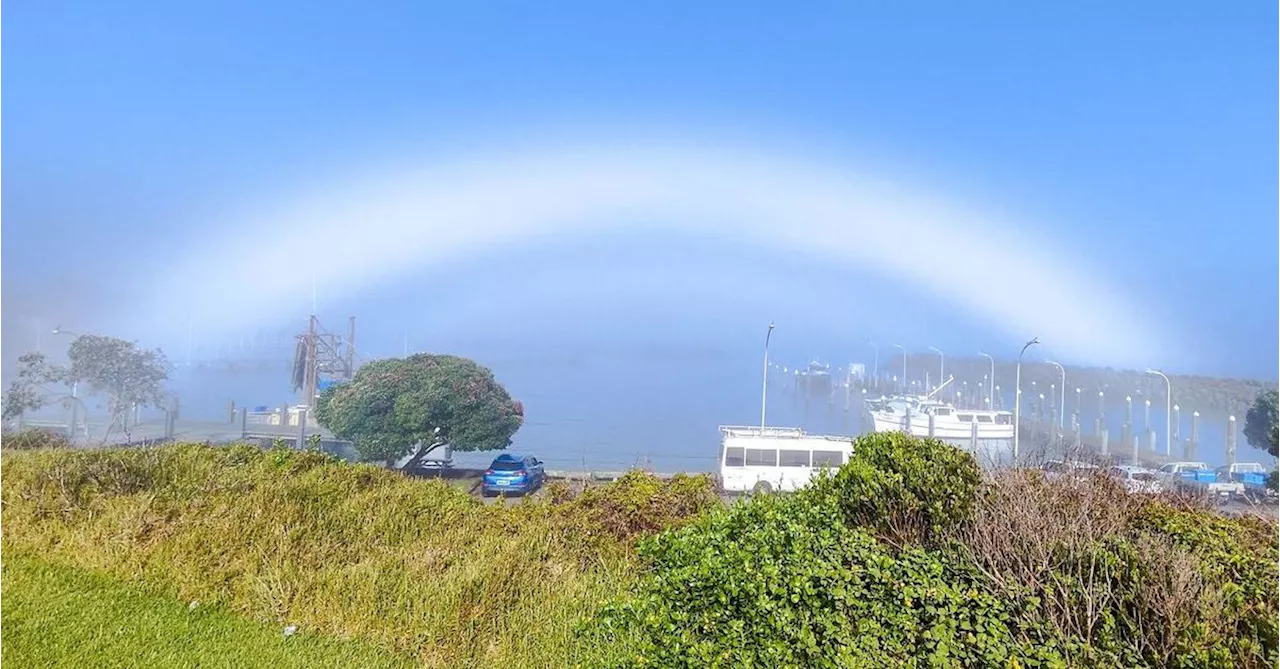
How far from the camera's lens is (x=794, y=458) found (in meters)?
18.7

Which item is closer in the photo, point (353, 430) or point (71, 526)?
point (71, 526)

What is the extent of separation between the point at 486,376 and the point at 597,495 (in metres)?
15.3

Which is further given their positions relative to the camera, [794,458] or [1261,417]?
[1261,417]

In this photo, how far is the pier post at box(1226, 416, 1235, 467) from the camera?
94.5 ft

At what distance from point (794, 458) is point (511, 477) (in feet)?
25.5

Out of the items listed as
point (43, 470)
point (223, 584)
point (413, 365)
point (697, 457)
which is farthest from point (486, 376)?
point (223, 584)

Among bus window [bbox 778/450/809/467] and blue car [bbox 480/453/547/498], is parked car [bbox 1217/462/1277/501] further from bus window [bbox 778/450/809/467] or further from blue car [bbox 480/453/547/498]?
blue car [bbox 480/453/547/498]

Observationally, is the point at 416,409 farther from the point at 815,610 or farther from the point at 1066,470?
the point at 815,610

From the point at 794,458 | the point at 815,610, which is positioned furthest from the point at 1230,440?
the point at 815,610

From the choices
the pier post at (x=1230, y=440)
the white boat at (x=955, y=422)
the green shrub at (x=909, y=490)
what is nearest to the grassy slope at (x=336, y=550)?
the green shrub at (x=909, y=490)

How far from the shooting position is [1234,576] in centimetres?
301

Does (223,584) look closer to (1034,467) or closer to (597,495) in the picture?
(597,495)

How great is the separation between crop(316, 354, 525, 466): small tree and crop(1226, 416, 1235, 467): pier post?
97.6 feet

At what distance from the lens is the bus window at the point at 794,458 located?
1862 cm
